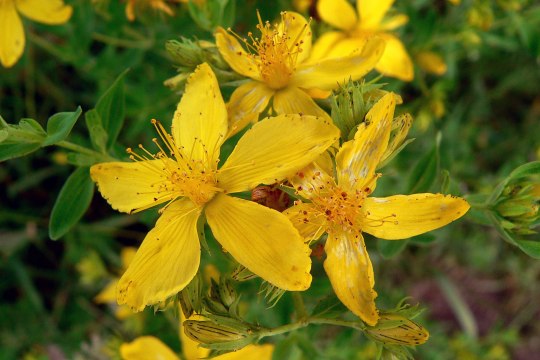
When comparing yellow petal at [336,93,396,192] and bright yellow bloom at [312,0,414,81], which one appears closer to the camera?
yellow petal at [336,93,396,192]

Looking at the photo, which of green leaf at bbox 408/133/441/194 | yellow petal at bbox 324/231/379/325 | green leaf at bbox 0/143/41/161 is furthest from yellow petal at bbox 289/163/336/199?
green leaf at bbox 0/143/41/161

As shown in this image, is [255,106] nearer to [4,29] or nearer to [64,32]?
[4,29]

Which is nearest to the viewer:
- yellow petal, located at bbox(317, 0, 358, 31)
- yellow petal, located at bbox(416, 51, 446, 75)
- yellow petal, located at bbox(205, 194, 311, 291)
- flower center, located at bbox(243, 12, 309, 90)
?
yellow petal, located at bbox(205, 194, 311, 291)

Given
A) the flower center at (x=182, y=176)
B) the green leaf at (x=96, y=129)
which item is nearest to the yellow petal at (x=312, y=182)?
the flower center at (x=182, y=176)

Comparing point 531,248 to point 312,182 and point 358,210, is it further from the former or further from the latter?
point 312,182

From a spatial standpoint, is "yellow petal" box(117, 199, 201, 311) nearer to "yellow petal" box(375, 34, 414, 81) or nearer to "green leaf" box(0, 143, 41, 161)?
"green leaf" box(0, 143, 41, 161)

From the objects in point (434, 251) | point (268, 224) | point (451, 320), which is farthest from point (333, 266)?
point (451, 320)

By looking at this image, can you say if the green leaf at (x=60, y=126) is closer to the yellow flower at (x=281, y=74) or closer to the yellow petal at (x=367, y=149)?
the yellow flower at (x=281, y=74)

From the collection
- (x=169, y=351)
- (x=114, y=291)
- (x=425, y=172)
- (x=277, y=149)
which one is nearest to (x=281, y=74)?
(x=277, y=149)
